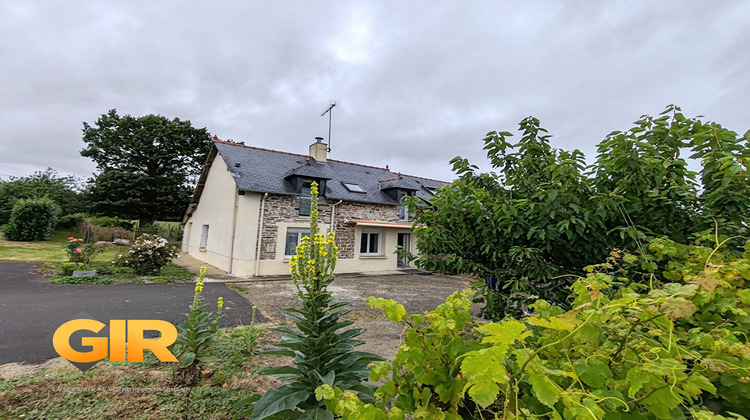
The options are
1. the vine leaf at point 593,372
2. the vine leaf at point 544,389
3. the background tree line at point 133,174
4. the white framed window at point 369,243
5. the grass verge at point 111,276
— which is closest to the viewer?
the vine leaf at point 544,389

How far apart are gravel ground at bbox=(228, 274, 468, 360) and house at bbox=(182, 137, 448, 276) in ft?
5.58

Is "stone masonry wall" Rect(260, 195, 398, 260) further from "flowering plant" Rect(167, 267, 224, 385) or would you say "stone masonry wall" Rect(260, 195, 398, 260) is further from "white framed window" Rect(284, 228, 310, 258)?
"flowering plant" Rect(167, 267, 224, 385)

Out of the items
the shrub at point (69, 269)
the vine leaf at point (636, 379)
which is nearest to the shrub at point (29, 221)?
the shrub at point (69, 269)

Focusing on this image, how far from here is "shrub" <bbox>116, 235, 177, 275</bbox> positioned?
10797mm

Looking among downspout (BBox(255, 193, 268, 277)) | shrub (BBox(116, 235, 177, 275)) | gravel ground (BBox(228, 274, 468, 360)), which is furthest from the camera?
downspout (BBox(255, 193, 268, 277))

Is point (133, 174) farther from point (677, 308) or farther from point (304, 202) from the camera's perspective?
point (677, 308)

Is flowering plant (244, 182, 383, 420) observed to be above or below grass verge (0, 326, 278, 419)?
above

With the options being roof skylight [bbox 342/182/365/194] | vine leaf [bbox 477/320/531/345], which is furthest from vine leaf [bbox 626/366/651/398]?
roof skylight [bbox 342/182/365/194]

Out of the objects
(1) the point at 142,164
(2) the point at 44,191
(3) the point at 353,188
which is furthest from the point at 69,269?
(2) the point at 44,191

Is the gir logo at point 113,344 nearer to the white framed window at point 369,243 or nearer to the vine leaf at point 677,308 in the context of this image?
the vine leaf at point 677,308

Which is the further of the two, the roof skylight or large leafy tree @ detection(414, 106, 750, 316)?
the roof skylight

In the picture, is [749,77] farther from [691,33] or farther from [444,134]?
[444,134]

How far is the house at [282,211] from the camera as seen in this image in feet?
40.8

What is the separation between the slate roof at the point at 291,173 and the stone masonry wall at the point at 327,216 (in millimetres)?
380
